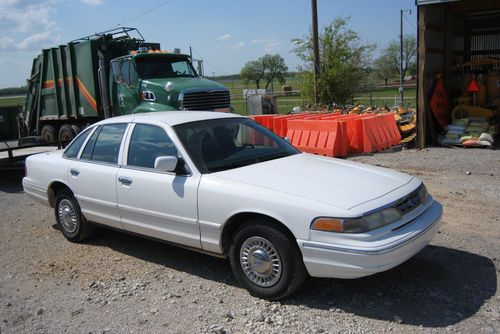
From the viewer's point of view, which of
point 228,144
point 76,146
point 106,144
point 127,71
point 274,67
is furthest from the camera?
point 274,67

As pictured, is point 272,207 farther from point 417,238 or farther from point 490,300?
point 490,300

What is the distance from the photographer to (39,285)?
4824mm

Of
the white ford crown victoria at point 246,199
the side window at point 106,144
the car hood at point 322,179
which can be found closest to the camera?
the white ford crown victoria at point 246,199

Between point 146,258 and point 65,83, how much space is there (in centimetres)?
1016

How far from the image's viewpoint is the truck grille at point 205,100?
11.1 metres

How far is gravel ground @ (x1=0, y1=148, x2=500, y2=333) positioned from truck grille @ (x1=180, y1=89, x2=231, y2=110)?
5.35 meters

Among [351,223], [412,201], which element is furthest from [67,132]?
[351,223]

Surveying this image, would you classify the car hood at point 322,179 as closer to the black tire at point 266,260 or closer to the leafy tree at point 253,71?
the black tire at point 266,260

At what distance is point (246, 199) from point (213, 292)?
1010 millimetres

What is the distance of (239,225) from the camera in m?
4.23

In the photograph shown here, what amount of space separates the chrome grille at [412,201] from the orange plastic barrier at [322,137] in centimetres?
616

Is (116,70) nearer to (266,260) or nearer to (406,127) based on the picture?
(406,127)

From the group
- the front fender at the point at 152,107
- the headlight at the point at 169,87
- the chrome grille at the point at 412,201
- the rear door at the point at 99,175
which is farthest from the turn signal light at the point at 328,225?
the headlight at the point at 169,87

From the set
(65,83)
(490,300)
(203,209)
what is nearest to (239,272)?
(203,209)
